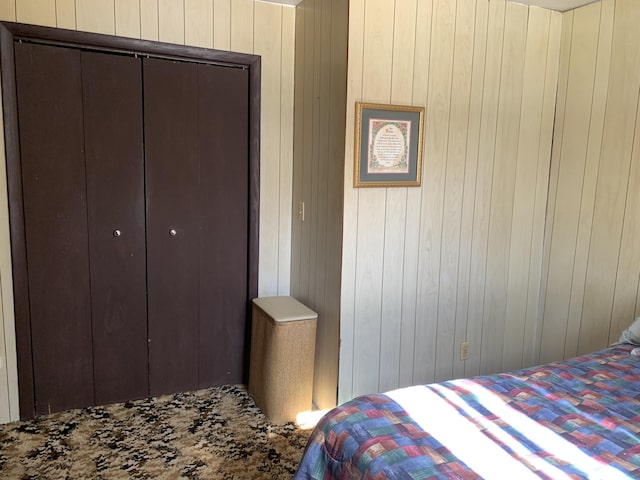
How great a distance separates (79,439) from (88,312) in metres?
0.68

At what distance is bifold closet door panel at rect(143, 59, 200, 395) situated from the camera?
2934mm

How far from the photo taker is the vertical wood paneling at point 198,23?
2.92 meters

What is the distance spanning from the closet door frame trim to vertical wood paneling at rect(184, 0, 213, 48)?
0.16 feet

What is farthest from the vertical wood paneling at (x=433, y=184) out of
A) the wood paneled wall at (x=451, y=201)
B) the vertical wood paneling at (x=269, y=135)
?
the vertical wood paneling at (x=269, y=135)

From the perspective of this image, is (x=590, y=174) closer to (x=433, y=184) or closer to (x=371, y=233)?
(x=433, y=184)

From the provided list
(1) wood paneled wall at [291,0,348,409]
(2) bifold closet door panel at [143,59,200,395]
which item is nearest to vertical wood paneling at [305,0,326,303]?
(1) wood paneled wall at [291,0,348,409]

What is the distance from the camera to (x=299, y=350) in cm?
283

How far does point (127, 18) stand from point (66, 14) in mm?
300

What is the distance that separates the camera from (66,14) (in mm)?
2666

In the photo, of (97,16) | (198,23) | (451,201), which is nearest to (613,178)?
(451,201)

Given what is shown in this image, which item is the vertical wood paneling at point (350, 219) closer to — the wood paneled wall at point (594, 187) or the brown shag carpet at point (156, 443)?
the brown shag carpet at point (156, 443)

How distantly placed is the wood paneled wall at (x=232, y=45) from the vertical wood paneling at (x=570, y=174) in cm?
169

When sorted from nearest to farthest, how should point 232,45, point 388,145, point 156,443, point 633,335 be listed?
point 633,335 < point 156,443 < point 388,145 < point 232,45

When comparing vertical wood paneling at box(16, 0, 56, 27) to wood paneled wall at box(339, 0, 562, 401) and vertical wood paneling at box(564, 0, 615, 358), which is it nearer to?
wood paneled wall at box(339, 0, 562, 401)
